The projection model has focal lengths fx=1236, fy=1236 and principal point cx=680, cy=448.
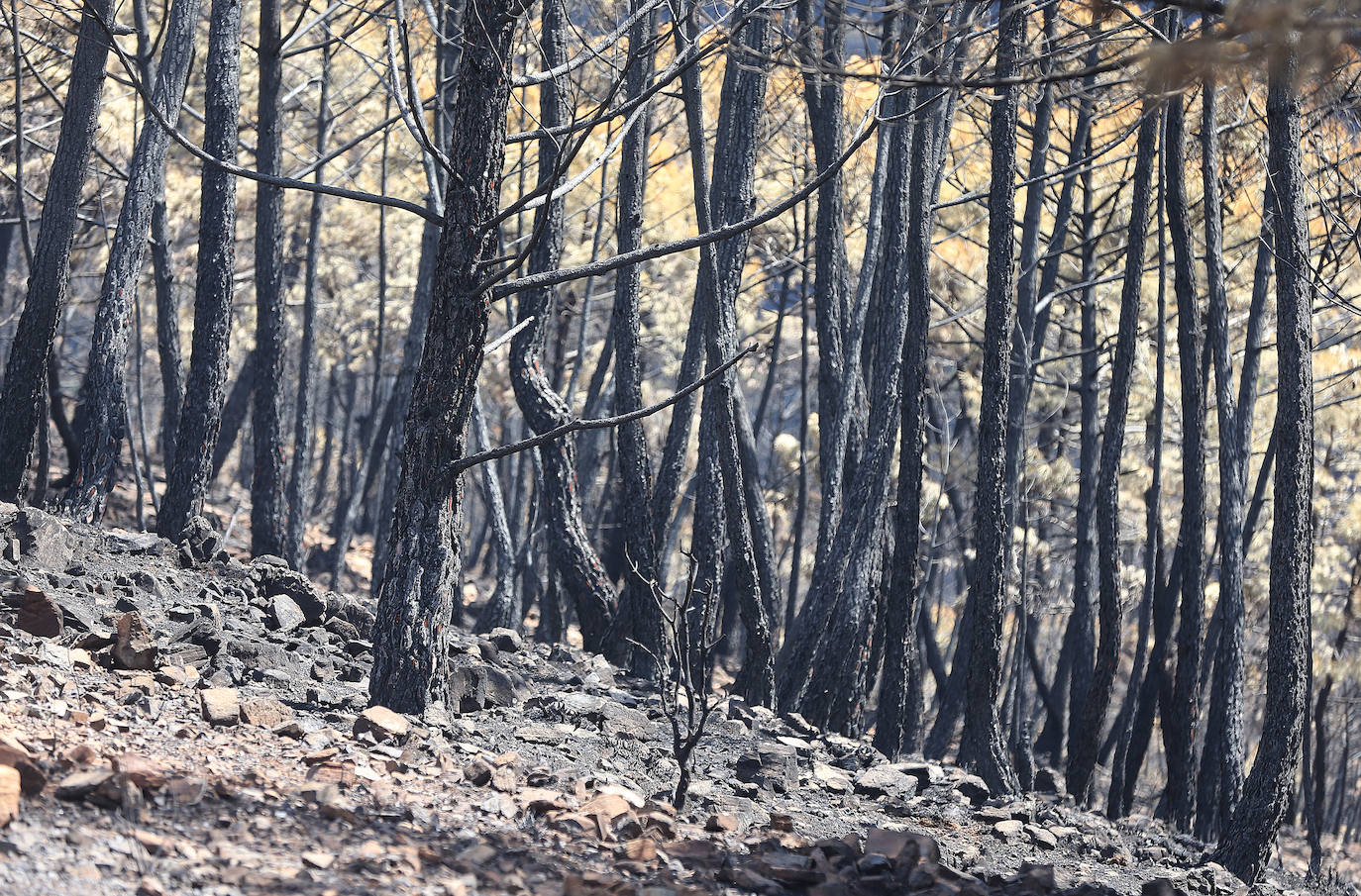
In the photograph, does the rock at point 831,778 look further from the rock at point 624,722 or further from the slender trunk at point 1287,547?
the slender trunk at point 1287,547

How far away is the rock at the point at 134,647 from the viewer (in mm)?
5551

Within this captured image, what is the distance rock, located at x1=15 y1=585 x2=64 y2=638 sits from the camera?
5637 millimetres

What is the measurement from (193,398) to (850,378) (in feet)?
18.6

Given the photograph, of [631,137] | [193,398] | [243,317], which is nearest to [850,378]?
[631,137]

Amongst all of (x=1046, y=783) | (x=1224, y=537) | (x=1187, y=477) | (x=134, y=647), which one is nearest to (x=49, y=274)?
(x=134, y=647)

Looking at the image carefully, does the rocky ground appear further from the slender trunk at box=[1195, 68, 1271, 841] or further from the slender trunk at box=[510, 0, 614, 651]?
the slender trunk at box=[1195, 68, 1271, 841]

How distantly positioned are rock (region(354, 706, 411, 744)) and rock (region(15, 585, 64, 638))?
5.03 feet

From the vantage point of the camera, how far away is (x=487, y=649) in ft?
27.3

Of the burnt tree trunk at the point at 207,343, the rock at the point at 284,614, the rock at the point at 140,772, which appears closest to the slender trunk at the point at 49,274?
the burnt tree trunk at the point at 207,343

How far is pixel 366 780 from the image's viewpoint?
479 cm

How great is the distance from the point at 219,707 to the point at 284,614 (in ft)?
7.85

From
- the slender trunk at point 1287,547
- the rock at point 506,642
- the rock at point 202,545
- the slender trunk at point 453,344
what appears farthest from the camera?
the rock at point 506,642

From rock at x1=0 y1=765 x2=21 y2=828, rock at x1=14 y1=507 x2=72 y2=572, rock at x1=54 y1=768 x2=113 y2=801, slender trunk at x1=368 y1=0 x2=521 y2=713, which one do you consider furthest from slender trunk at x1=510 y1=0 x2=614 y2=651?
rock at x1=0 y1=765 x2=21 y2=828

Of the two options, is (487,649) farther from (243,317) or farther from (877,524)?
(243,317)
